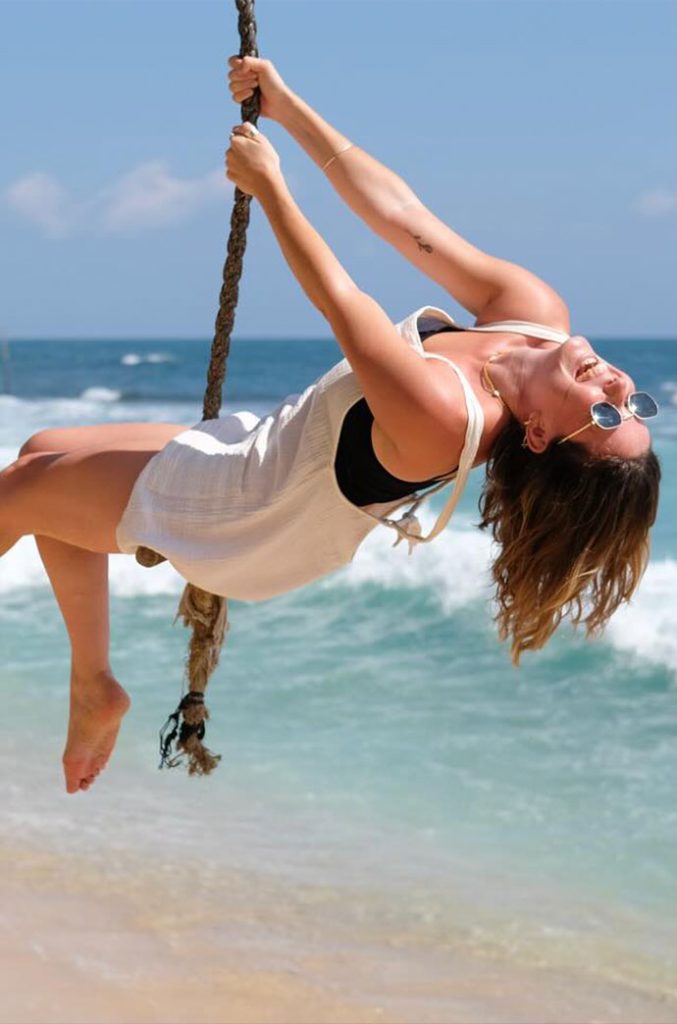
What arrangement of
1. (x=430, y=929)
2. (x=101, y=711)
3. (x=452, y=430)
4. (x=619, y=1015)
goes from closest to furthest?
(x=452, y=430) → (x=101, y=711) → (x=619, y=1015) → (x=430, y=929)

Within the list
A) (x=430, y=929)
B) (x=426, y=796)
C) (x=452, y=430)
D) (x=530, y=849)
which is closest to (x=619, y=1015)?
(x=430, y=929)

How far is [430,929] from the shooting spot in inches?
147

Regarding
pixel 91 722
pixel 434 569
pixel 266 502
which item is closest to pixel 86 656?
pixel 91 722

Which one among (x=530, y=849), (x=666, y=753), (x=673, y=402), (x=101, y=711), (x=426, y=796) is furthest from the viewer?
(x=673, y=402)

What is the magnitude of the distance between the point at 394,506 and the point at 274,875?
184 cm

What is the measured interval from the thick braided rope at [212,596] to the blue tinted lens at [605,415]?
0.80 meters

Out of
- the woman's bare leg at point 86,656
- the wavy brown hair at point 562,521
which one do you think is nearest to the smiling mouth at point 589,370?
the wavy brown hair at point 562,521

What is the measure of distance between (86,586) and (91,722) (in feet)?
1.05

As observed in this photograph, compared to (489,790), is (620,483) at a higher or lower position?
higher

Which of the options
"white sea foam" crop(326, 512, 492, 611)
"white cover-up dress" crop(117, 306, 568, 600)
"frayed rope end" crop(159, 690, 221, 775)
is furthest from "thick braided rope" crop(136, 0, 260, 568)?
"white sea foam" crop(326, 512, 492, 611)

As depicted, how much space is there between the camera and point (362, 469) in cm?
236

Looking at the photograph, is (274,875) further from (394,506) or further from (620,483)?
(620,483)

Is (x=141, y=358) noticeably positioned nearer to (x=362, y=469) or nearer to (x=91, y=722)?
(x=91, y=722)

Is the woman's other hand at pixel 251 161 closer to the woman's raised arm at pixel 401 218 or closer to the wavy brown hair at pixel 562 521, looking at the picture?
the woman's raised arm at pixel 401 218
